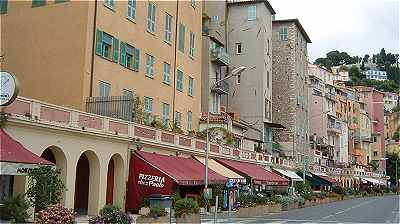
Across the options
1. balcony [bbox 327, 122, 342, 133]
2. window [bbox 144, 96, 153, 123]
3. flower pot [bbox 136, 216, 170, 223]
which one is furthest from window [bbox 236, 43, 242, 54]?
flower pot [bbox 136, 216, 170, 223]

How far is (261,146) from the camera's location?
62.0 m

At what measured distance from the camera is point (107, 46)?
1247 inches

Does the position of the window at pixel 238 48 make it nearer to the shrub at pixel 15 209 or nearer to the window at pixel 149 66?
the window at pixel 149 66

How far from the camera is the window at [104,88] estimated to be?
30844mm

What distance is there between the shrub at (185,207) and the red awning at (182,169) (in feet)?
6.72

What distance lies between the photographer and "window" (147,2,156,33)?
36.2 metres

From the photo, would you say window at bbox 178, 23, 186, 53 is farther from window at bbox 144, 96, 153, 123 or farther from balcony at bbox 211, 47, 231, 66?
balcony at bbox 211, 47, 231, 66

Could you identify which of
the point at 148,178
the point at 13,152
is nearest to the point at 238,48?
the point at 148,178

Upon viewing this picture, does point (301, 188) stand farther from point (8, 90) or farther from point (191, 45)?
point (8, 90)

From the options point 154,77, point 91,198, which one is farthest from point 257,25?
point 91,198

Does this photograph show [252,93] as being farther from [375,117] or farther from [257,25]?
[375,117]

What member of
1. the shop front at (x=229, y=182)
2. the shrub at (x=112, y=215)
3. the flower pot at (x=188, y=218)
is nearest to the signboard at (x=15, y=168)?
the shrub at (x=112, y=215)

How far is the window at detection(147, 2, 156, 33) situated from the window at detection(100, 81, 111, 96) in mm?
6399

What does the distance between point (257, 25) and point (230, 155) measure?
24144 mm
